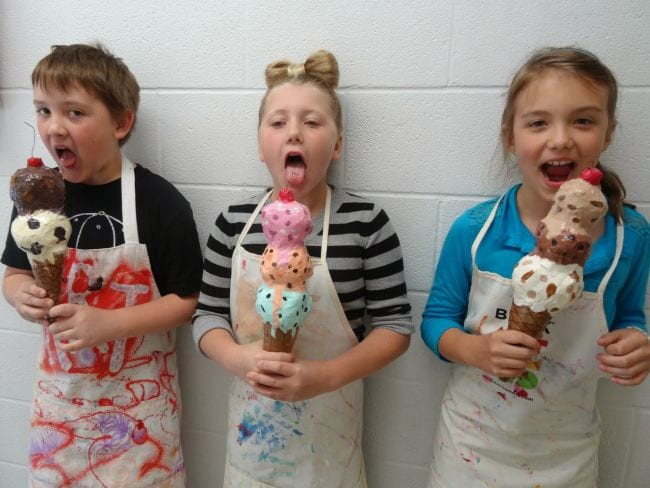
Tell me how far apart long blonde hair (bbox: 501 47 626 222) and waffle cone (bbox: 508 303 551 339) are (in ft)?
1.06

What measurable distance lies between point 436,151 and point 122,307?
2.95 feet

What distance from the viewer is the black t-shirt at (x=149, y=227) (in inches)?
47.2

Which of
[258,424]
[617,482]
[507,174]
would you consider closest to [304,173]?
[507,174]

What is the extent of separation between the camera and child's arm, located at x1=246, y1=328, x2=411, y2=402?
0.92m

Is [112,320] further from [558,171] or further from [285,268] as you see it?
[558,171]

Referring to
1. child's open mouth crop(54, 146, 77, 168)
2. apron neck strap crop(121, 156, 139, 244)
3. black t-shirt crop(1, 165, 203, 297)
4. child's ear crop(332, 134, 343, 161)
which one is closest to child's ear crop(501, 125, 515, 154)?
child's ear crop(332, 134, 343, 161)

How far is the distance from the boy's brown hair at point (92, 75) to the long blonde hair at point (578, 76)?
0.93 m

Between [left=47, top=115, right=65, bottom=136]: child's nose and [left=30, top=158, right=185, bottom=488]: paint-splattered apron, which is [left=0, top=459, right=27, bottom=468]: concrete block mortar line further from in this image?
[left=47, top=115, right=65, bottom=136]: child's nose

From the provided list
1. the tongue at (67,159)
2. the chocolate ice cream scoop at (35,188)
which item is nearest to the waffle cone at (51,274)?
the chocolate ice cream scoop at (35,188)

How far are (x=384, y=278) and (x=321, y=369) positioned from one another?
262mm

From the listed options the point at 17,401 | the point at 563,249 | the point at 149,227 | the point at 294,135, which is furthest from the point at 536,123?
the point at 17,401

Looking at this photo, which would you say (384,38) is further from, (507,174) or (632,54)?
(632,54)

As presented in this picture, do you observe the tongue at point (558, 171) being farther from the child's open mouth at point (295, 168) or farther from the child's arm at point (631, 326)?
the child's open mouth at point (295, 168)

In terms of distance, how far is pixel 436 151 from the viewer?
1.19 meters
